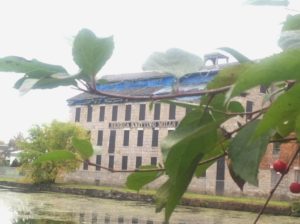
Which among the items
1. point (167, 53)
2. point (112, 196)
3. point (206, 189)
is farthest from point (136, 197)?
point (167, 53)

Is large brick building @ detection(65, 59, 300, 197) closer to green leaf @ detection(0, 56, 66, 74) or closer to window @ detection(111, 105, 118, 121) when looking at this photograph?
window @ detection(111, 105, 118, 121)

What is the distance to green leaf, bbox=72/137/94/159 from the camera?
49 cm

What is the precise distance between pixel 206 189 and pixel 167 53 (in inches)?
768

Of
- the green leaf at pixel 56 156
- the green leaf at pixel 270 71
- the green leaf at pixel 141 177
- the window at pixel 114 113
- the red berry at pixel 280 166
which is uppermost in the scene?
the green leaf at pixel 270 71

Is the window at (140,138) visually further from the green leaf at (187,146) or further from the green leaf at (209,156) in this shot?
the green leaf at (187,146)

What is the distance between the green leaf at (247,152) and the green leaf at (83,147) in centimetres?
17

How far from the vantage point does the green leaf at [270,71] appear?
0.89 feet

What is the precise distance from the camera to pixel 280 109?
0.30 metres

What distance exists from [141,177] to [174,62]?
0.15m

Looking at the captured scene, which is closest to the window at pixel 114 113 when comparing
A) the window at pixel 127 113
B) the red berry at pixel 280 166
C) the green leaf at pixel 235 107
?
the window at pixel 127 113

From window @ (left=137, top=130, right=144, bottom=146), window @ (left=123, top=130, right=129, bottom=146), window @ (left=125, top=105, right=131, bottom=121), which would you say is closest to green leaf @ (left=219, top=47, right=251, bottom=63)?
window @ (left=137, top=130, right=144, bottom=146)

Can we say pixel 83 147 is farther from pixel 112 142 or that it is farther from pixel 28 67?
pixel 112 142

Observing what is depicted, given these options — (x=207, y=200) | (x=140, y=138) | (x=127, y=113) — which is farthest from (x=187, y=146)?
(x=127, y=113)

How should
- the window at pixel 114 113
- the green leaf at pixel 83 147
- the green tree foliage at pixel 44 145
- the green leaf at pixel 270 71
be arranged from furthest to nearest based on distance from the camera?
1. the window at pixel 114 113
2. the green tree foliage at pixel 44 145
3. the green leaf at pixel 83 147
4. the green leaf at pixel 270 71
